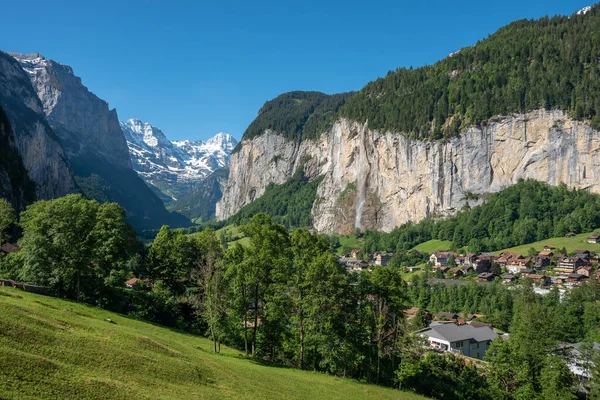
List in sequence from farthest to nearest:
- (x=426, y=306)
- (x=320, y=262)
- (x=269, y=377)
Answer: (x=426, y=306)
(x=320, y=262)
(x=269, y=377)

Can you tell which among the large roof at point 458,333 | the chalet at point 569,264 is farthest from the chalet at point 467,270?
the large roof at point 458,333

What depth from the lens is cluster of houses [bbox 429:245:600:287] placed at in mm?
100750

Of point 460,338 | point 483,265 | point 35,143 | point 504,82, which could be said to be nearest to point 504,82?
point 504,82

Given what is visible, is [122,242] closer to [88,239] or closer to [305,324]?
[88,239]

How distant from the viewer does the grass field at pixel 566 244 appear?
11469 centimetres

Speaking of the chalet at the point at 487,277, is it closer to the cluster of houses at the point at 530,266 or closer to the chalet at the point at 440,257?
the cluster of houses at the point at 530,266

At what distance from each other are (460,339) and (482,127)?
11338 cm

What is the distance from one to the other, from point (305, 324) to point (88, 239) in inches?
903

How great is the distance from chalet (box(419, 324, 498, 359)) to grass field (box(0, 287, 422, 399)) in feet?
127

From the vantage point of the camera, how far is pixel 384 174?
608 feet

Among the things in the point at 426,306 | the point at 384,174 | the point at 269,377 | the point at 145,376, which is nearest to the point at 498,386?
the point at 269,377

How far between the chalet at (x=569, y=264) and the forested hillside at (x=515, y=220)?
2168cm

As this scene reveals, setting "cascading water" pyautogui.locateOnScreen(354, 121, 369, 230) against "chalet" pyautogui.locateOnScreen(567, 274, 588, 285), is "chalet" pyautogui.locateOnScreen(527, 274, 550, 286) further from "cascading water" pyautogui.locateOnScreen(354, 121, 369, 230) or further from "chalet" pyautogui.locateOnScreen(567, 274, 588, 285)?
"cascading water" pyautogui.locateOnScreen(354, 121, 369, 230)

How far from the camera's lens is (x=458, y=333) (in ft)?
217
